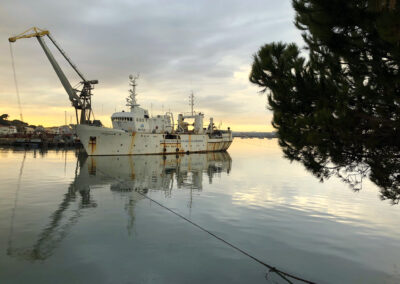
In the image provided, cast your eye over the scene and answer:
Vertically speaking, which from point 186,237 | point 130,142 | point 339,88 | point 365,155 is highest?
point 339,88

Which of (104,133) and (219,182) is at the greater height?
(104,133)

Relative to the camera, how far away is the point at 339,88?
5176mm

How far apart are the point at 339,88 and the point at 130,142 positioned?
4092 centimetres

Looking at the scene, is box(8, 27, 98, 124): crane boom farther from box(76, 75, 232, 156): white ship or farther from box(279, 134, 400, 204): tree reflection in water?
box(279, 134, 400, 204): tree reflection in water

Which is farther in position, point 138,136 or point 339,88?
point 138,136

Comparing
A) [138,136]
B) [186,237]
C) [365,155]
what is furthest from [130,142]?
[365,155]

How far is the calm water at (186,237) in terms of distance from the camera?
630 centimetres

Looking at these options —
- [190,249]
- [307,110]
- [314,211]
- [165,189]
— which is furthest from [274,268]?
[165,189]

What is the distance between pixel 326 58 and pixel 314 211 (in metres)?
9.38

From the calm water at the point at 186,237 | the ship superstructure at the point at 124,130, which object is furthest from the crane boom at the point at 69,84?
the calm water at the point at 186,237

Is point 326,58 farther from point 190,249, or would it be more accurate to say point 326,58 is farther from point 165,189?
point 165,189

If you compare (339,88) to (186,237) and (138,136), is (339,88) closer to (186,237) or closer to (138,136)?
(186,237)

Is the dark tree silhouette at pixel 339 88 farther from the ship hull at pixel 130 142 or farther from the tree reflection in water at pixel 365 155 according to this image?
the ship hull at pixel 130 142

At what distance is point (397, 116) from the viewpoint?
4605 millimetres
